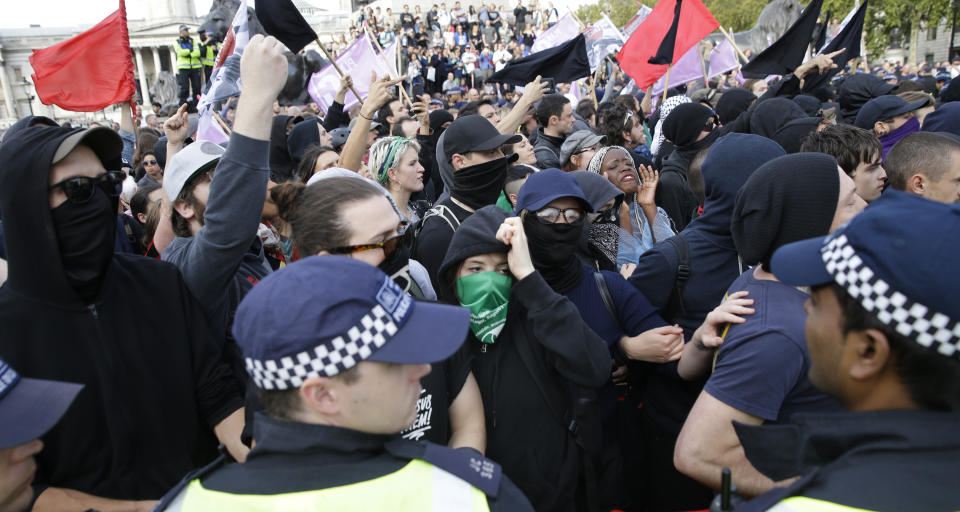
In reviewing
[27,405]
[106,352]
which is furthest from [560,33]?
[27,405]

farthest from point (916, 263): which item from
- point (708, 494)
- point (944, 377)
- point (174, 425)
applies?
point (174, 425)

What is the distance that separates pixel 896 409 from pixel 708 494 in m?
1.68

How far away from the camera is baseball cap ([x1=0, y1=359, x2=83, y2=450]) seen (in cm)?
155

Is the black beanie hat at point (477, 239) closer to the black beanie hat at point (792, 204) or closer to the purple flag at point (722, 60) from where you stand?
the black beanie hat at point (792, 204)

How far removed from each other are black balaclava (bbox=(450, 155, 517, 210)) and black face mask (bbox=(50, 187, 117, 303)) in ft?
7.34

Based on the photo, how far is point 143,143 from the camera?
7.10m

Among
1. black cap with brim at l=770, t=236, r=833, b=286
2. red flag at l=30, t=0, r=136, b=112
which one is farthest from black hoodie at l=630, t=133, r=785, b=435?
red flag at l=30, t=0, r=136, b=112

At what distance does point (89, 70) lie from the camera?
588 cm

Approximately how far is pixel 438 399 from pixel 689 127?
4397 mm

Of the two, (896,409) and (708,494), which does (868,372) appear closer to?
(896,409)

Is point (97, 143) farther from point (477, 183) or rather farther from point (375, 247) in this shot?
point (477, 183)

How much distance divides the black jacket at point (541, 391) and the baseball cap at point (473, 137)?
1.82 m

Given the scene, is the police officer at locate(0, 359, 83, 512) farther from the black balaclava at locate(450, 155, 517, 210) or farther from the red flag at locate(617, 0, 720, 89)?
the red flag at locate(617, 0, 720, 89)

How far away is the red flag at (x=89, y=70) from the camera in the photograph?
577 centimetres
